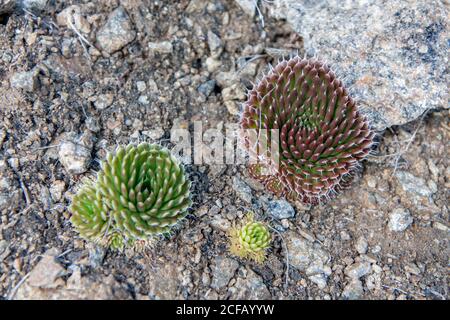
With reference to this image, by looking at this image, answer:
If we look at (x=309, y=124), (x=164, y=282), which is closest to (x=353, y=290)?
(x=309, y=124)

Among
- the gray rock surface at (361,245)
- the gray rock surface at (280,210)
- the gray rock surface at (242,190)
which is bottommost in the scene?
the gray rock surface at (361,245)

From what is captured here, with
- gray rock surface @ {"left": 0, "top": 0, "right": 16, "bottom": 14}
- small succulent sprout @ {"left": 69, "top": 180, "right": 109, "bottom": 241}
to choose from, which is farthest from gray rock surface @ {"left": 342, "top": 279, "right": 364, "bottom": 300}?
gray rock surface @ {"left": 0, "top": 0, "right": 16, "bottom": 14}

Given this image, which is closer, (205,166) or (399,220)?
(399,220)

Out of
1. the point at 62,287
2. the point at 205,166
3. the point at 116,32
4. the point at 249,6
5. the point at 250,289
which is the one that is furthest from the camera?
the point at 249,6

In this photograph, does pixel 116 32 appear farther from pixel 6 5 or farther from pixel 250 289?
pixel 250 289

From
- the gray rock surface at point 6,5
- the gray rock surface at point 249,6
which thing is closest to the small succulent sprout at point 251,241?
the gray rock surface at point 249,6

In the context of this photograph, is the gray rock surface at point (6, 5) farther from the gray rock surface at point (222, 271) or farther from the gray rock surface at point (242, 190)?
the gray rock surface at point (222, 271)

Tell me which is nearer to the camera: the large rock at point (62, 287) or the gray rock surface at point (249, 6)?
the large rock at point (62, 287)
